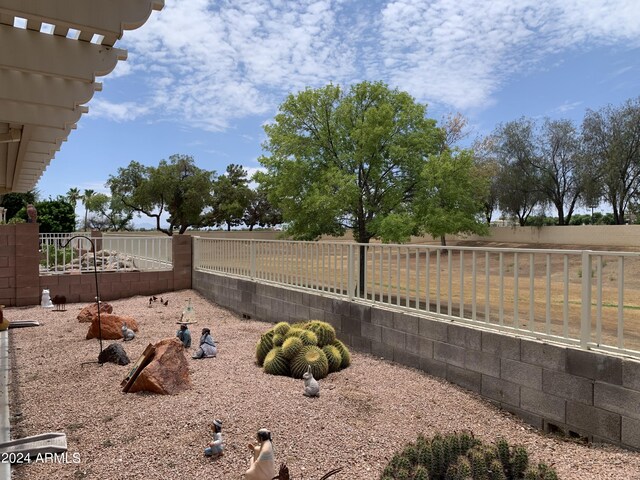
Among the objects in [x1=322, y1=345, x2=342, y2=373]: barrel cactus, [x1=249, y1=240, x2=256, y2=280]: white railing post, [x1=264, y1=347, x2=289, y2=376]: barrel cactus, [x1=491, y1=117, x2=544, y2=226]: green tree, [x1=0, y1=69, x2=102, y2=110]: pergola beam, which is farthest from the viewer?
[x1=491, y1=117, x2=544, y2=226]: green tree

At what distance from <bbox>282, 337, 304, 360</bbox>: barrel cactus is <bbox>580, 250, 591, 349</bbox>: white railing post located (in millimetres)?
2736

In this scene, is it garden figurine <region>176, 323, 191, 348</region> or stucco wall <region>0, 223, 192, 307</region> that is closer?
garden figurine <region>176, 323, 191, 348</region>

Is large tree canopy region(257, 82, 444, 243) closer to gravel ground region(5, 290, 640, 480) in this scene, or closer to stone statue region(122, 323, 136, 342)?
stone statue region(122, 323, 136, 342)

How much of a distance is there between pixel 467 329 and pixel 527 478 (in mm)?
1893

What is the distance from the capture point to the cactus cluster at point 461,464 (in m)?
2.48

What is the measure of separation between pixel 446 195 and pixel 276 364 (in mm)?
6534

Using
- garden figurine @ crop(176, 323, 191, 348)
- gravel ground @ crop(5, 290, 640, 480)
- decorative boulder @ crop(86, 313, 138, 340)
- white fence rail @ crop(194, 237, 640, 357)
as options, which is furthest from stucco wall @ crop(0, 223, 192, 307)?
garden figurine @ crop(176, 323, 191, 348)

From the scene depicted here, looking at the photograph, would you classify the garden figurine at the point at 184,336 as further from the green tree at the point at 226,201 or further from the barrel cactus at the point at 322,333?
the green tree at the point at 226,201

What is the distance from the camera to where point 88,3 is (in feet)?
9.30

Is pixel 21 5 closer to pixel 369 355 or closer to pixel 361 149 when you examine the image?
pixel 369 355

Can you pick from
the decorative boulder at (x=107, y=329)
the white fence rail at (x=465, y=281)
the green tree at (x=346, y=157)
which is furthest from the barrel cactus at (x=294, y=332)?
the green tree at (x=346, y=157)

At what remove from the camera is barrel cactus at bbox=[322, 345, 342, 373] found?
489 cm

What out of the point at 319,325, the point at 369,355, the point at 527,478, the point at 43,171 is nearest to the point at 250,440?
the point at 527,478

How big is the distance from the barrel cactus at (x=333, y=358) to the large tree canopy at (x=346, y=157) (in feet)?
17.2
